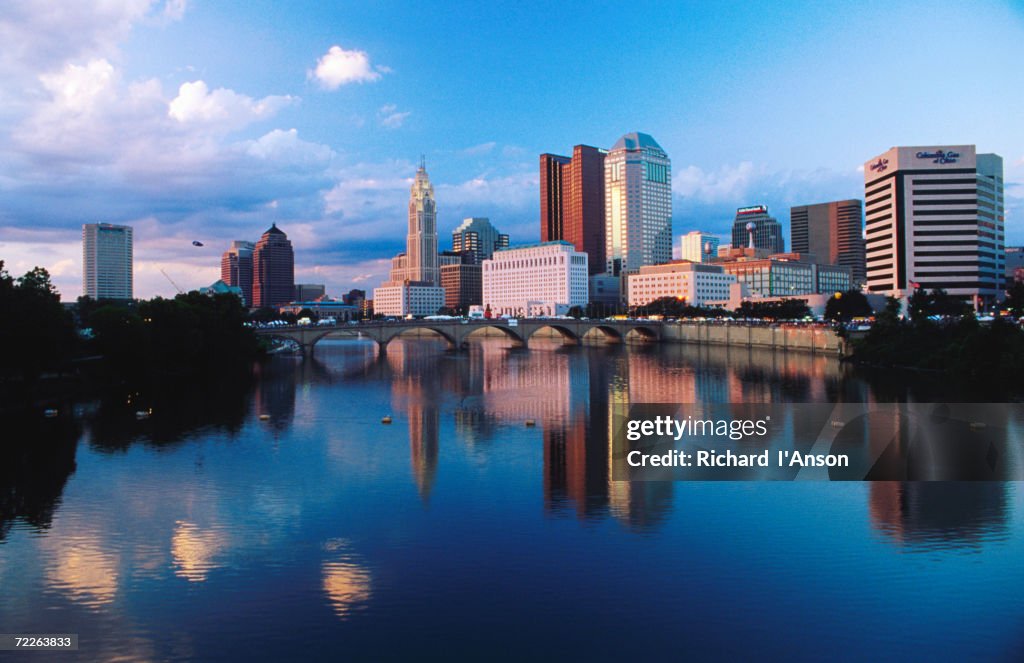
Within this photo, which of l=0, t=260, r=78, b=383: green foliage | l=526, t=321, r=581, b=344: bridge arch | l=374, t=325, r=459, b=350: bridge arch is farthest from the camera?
l=526, t=321, r=581, b=344: bridge arch

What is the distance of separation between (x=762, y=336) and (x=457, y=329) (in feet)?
164

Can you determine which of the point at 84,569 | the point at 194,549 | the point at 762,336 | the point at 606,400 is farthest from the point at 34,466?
the point at 762,336

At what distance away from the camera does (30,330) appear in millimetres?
46844


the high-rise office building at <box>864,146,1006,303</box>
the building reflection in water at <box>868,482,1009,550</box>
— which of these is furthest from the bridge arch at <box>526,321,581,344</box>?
A: the building reflection in water at <box>868,482,1009,550</box>

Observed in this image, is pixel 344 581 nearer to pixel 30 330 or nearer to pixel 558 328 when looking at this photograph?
pixel 30 330

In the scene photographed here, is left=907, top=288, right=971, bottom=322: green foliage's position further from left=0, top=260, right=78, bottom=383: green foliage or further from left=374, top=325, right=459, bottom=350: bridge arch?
left=0, top=260, right=78, bottom=383: green foliage

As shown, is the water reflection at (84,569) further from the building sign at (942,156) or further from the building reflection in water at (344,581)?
the building sign at (942,156)

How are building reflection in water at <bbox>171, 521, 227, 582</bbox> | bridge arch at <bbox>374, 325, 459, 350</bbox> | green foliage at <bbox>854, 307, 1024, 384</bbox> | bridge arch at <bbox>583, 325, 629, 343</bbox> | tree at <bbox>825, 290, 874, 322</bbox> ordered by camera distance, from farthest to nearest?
bridge arch at <bbox>583, 325, 629, 343</bbox> < tree at <bbox>825, 290, 874, 322</bbox> < bridge arch at <bbox>374, 325, 459, 350</bbox> < green foliage at <bbox>854, 307, 1024, 384</bbox> < building reflection in water at <bbox>171, 521, 227, 582</bbox>

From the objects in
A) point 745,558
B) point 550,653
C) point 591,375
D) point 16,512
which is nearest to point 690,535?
point 745,558

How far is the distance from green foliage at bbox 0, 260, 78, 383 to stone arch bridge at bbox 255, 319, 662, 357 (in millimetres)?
46921

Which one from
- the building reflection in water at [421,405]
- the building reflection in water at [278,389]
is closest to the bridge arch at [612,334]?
the building reflection in water at [421,405]

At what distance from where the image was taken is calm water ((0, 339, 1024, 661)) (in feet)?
56.1

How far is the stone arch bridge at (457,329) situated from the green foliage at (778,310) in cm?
2123

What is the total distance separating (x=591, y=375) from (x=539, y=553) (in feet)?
178
